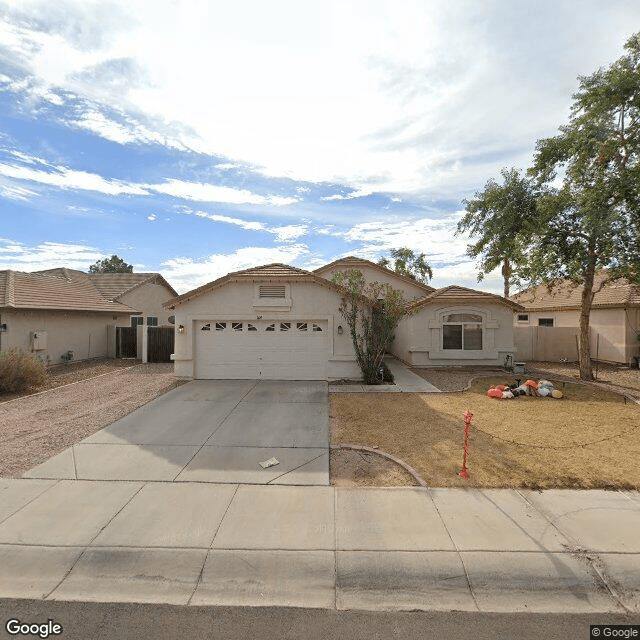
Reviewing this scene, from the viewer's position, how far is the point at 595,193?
41.2 feet

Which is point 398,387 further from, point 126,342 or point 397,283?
point 126,342

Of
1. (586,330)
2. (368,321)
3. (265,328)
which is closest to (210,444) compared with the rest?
(265,328)

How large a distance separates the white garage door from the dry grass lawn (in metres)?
2.69

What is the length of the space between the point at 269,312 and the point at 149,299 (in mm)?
18394

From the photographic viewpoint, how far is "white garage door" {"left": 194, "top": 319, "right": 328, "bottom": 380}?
13.7 m

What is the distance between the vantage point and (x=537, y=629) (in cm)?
324

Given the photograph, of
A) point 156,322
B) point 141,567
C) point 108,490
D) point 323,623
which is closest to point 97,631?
point 141,567

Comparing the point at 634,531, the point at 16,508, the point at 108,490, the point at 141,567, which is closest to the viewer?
the point at 141,567

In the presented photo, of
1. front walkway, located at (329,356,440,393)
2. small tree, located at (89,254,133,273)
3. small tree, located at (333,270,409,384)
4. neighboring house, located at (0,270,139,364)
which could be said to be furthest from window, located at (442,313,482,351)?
small tree, located at (89,254,133,273)

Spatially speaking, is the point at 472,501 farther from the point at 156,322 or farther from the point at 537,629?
the point at 156,322

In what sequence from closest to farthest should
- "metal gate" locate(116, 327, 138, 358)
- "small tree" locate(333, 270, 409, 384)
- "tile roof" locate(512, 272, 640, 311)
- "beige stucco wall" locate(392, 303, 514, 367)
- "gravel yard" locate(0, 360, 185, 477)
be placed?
"gravel yard" locate(0, 360, 185, 477) < "small tree" locate(333, 270, 409, 384) < "tile roof" locate(512, 272, 640, 311) < "beige stucco wall" locate(392, 303, 514, 367) < "metal gate" locate(116, 327, 138, 358)

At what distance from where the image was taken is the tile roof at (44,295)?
619 inches

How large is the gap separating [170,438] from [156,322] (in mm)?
23970

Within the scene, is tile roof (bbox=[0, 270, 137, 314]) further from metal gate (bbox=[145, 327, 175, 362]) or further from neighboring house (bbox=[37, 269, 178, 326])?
metal gate (bbox=[145, 327, 175, 362])
